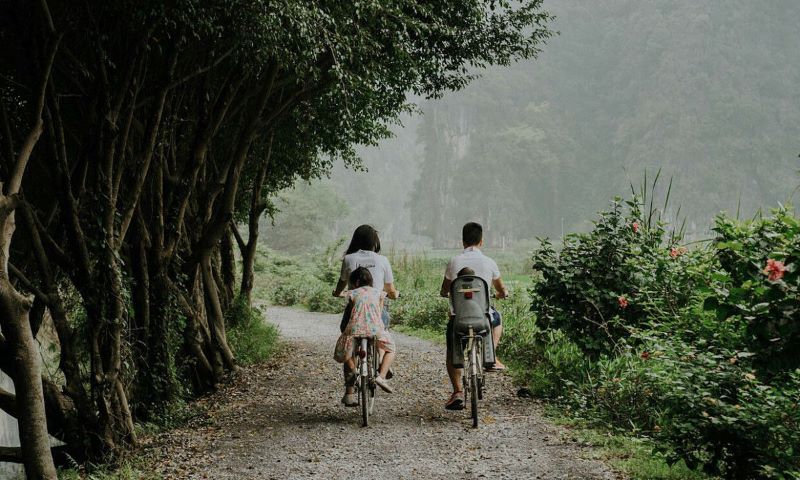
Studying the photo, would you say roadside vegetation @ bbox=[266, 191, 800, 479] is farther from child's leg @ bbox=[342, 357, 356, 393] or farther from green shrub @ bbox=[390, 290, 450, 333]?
green shrub @ bbox=[390, 290, 450, 333]

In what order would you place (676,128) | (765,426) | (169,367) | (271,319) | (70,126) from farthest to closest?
(676,128) → (271,319) → (70,126) → (169,367) → (765,426)

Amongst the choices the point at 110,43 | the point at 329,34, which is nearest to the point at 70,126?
the point at 110,43

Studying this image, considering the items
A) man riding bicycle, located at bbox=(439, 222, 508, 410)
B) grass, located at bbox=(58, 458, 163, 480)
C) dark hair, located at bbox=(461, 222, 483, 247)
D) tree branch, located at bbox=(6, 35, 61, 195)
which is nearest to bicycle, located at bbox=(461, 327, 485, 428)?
man riding bicycle, located at bbox=(439, 222, 508, 410)

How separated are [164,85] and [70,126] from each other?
117 inches

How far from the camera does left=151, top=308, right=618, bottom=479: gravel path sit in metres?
6.27

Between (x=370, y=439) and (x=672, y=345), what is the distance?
2857 mm

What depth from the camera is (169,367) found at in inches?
382

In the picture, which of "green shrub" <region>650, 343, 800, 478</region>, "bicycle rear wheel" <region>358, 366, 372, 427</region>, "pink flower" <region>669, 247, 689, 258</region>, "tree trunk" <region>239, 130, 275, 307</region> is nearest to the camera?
"green shrub" <region>650, 343, 800, 478</region>

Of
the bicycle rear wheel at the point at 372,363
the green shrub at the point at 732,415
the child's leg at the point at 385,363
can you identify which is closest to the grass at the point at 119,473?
the bicycle rear wheel at the point at 372,363

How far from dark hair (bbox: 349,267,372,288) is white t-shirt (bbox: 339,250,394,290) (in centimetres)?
8

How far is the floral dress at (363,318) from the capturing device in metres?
7.44

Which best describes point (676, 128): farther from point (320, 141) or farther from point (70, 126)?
point (70, 126)

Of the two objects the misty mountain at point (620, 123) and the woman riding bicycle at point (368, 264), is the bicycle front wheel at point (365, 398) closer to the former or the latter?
the woman riding bicycle at point (368, 264)

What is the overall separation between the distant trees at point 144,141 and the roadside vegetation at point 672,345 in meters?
3.43
